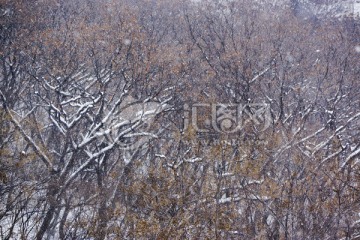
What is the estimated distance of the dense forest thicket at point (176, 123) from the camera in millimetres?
8797

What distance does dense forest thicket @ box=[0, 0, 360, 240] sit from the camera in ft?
28.9

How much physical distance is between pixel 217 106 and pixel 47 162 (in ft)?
17.7

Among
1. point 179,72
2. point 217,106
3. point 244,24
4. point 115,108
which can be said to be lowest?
point 115,108

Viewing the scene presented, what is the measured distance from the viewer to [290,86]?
47.5 ft

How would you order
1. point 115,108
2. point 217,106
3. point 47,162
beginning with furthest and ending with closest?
point 217,106, point 115,108, point 47,162

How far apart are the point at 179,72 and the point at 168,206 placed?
19.1 ft

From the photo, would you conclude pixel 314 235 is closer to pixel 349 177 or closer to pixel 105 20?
pixel 349 177

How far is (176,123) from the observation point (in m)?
13.2

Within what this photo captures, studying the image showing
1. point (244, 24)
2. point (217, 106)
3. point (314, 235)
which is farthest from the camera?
point (244, 24)

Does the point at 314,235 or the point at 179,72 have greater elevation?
the point at 179,72

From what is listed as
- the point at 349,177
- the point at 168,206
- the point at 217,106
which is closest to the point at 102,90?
the point at 217,106

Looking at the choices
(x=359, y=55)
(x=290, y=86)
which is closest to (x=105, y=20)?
(x=290, y=86)

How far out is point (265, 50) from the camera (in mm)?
15477

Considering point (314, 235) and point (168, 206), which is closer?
point (314, 235)
